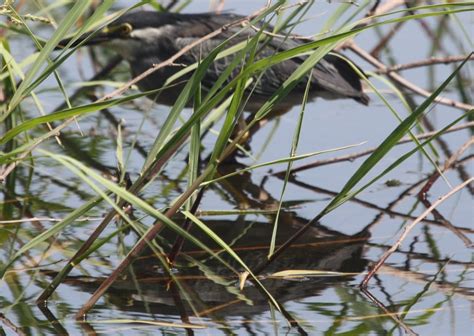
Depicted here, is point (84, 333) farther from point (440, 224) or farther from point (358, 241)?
point (440, 224)

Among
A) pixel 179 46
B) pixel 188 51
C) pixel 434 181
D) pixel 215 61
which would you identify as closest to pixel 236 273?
pixel 434 181

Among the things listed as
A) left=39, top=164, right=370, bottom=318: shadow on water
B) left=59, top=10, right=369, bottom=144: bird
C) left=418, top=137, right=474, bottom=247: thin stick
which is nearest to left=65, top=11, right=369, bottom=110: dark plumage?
left=59, top=10, right=369, bottom=144: bird

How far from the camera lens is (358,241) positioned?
369 centimetres

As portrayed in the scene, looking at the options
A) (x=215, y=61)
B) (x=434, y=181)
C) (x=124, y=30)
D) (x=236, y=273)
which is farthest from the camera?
(x=124, y=30)

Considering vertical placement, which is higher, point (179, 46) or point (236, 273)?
point (179, 46)

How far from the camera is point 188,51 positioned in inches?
222

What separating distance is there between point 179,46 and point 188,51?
0.54 feet

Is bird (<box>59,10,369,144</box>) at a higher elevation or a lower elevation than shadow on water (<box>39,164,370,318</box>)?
higher

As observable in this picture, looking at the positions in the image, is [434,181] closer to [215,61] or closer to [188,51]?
[215,61]

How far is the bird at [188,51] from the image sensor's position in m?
5.42

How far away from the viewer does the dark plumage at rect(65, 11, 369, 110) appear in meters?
5.47

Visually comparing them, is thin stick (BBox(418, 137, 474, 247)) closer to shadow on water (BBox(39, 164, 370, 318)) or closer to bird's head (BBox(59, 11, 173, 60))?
shadow on water (BBox(39, 164, 370, 318))

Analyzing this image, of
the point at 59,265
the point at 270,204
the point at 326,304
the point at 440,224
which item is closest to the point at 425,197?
the point at 440,224

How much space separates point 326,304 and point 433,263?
55 centimetres
